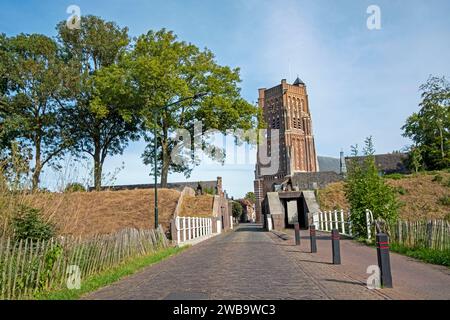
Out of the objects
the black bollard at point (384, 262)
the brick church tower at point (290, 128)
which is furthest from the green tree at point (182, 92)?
the brick church tower at point (290, 128)

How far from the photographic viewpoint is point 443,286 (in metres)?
7.36

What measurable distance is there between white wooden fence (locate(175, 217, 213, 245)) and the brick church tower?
5447 centimetres

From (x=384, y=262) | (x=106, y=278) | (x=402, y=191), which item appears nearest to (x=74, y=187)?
(x=106, y=278)

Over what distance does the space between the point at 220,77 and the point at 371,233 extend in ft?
82.2

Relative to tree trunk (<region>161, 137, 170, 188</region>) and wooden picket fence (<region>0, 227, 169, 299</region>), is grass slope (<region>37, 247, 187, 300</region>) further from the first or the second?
tree trunk (<region>161, 137, 170, 188</region>)

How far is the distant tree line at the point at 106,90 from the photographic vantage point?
34438 mm

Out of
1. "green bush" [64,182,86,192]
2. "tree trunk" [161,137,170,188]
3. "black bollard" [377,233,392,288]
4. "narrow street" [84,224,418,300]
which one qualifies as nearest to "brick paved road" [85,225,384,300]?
"narrow street" [84,224,418,300]

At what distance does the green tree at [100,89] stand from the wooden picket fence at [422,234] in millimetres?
26919

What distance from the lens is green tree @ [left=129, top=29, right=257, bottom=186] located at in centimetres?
3425

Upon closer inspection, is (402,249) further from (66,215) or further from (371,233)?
(66,215)

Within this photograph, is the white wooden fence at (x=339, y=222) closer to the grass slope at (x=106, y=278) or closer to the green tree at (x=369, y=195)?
the green tree at (x=369, y=195)

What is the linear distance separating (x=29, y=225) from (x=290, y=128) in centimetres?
7968

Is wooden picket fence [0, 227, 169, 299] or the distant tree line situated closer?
wooden picket fence [0, 227, 169, 299]
